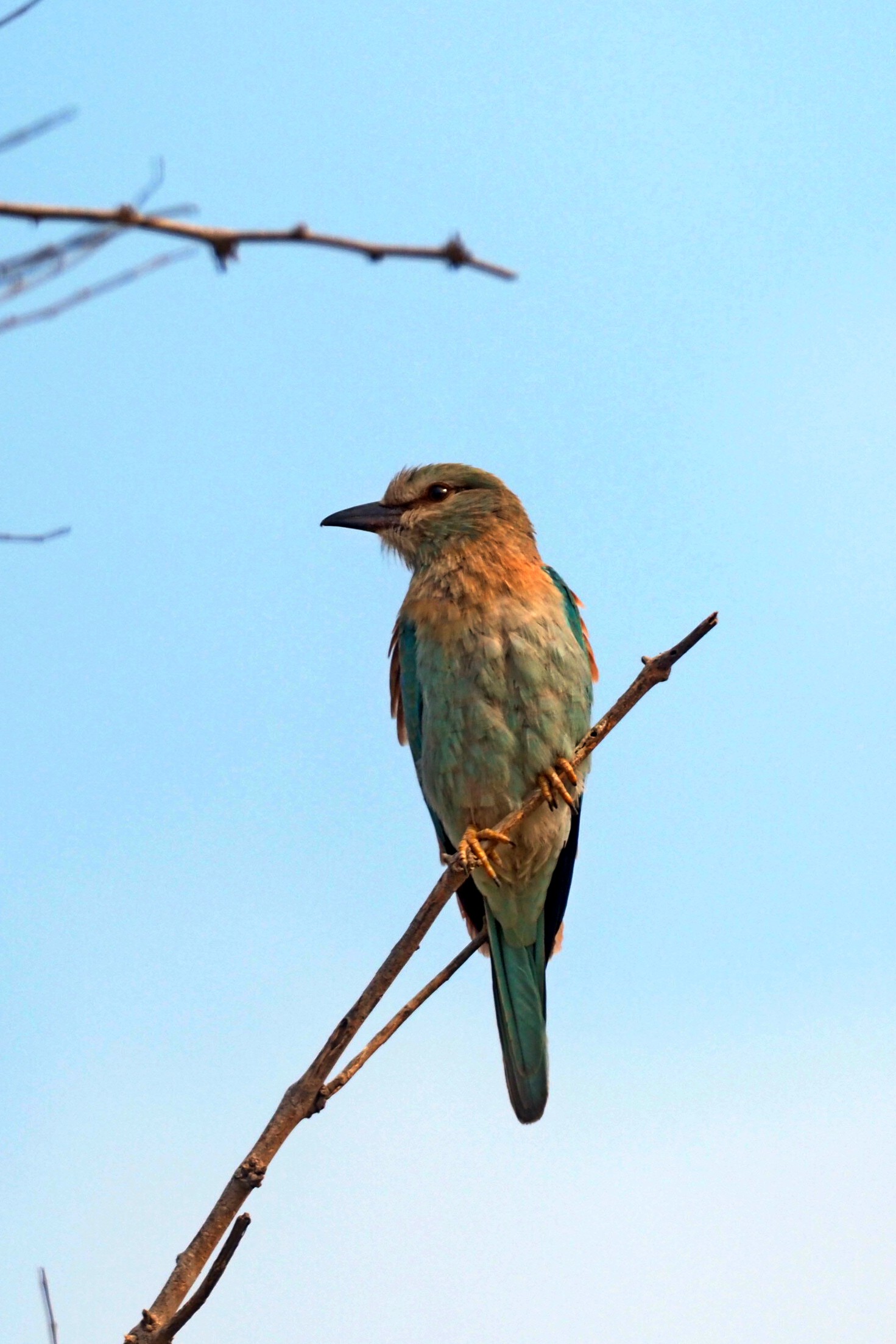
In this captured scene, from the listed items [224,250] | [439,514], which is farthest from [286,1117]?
[439,514]

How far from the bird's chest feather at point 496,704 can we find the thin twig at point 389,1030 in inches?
67.3

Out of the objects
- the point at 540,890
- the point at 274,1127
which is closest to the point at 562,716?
the point at 540,890

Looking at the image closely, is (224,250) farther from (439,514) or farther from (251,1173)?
(439,514)

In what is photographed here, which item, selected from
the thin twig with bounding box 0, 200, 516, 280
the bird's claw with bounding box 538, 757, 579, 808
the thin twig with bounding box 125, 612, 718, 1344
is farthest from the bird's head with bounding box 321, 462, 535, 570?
the thin twig with bounding box 0, 200, 516, 280

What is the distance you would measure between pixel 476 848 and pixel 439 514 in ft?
5.68

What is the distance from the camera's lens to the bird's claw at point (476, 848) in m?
4.91

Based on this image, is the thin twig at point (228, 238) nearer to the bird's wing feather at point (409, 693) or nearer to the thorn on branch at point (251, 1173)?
the thorn on branch at point (251, 1173)

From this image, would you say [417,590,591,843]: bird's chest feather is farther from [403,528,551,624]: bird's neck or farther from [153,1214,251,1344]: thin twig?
[153,1214,251,1344]: thin twig

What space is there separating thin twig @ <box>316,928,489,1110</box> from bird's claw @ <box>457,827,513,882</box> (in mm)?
1165

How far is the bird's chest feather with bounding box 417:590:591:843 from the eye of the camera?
5.40 meters

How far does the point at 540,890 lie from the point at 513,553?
4.57 feet

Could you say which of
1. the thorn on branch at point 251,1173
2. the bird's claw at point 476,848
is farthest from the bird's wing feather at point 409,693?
the thorn on branch at point 251,1173

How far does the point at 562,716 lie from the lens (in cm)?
546

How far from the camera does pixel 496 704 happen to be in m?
5.42
